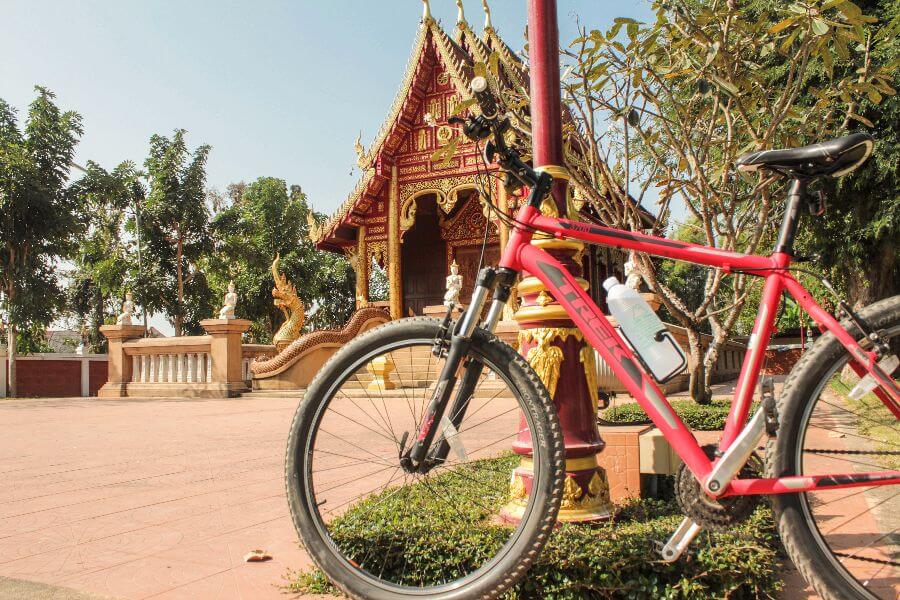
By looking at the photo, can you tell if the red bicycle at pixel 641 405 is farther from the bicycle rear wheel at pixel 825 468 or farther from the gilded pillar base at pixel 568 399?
the gilded pillar base at pixel 568 399

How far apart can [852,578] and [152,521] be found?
9.59 ft

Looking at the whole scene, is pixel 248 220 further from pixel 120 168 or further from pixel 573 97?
pixel 573 97

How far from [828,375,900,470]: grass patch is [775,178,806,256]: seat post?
0.42 metres

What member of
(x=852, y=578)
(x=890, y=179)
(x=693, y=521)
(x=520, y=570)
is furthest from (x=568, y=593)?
(x=890, y=179)

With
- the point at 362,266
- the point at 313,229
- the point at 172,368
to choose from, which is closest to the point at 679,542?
the point at 172,368

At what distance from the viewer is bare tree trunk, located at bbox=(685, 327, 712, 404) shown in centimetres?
527

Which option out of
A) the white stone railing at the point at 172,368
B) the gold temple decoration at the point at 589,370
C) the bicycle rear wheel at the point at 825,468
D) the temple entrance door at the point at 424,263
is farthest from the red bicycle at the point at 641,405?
the temple entrance door at the point at 424,263

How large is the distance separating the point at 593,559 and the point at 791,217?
48.0 inches

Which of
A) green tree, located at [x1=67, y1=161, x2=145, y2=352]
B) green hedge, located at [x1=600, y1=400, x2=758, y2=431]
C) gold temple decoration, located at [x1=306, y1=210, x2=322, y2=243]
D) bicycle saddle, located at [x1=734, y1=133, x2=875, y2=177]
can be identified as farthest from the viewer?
green tree, located at [x1=67, y1=161, x2=145, y2=352]

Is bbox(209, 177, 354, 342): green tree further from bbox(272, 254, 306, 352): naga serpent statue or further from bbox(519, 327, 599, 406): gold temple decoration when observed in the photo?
bbox(519, 327, 599, 406): gold temple decoration

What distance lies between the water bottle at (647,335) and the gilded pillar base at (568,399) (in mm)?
583

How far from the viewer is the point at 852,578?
1665 millimetres

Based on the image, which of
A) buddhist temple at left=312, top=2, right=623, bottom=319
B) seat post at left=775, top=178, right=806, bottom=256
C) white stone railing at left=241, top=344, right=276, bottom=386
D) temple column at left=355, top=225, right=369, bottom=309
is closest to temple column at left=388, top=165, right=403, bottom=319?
buddhist temple at left=312, top=2, right=623, bottom=319

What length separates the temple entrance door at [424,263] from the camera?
62.8 ft
